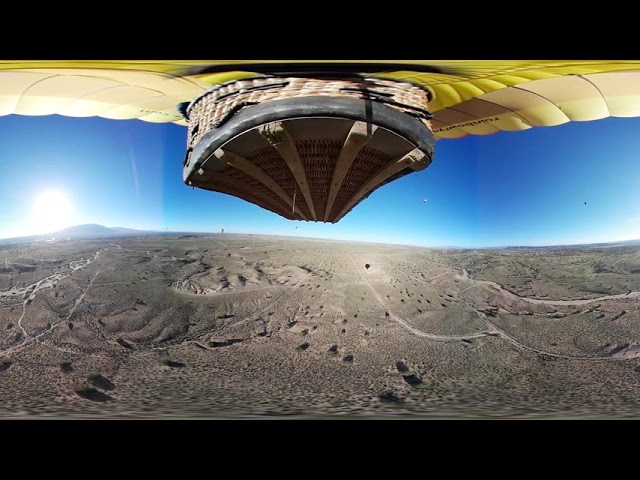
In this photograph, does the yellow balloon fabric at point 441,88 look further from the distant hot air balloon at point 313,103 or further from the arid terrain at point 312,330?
the arid terrain at point 312,330

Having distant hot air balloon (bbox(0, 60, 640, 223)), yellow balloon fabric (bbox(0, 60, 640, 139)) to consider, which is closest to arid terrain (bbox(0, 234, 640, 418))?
distant hot air balloon (bbox(0, 60, 640, 223))

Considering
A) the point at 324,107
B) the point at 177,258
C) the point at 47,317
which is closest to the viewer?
the point at 324,107

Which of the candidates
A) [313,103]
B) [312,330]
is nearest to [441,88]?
[313,103]

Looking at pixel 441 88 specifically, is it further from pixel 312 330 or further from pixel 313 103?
pixel 312 330

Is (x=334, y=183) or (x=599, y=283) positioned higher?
(x=334, y=183)

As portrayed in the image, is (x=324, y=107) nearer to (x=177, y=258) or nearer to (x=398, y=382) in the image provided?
(x=398, y=382)

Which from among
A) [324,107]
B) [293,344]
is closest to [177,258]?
[293,344]

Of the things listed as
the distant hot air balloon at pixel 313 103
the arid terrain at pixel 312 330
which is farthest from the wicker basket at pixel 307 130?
the arid terrain at pixel 312 330

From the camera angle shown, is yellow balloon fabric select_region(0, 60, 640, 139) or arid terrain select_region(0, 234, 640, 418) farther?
arid terrain select_region(0, 234, 640, 418)

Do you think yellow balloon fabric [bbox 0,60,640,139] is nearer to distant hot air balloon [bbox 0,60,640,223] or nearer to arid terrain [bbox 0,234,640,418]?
distant hot air balloon [bbox 0,60,640,223]
